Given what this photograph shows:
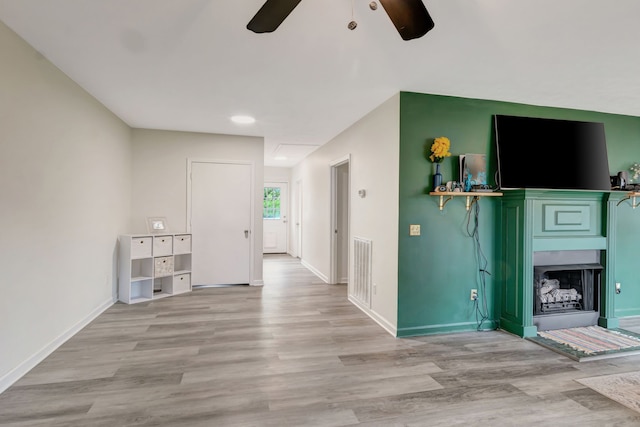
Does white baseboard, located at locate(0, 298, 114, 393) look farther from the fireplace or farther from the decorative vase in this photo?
the fireplace

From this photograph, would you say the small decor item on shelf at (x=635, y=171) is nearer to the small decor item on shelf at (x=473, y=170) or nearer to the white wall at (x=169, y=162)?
the small decor item on shelf at (x=473, y=170)

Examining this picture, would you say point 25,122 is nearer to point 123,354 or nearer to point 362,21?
point 123,354

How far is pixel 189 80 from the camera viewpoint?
9.99 feet

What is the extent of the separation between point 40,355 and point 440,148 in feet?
12.6

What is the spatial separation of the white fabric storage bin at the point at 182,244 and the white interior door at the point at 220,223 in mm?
176

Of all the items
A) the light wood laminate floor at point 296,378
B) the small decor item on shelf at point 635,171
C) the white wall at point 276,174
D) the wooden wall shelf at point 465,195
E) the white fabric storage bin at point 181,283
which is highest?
the white wall at point 276,174

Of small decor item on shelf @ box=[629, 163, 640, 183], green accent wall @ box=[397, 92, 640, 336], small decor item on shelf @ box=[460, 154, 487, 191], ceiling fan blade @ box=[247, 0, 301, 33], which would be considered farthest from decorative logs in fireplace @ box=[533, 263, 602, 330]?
ceiling fan blade @ box=[247, 0, 301, 33]

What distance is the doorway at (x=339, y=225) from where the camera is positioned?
18.4 feet

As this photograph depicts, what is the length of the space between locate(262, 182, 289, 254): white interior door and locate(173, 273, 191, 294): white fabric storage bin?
14.1ft

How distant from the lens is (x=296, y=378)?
2.47 m

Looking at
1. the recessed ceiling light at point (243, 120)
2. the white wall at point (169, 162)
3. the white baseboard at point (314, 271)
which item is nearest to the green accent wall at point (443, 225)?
the recessed ceiling light at point (243, 120)

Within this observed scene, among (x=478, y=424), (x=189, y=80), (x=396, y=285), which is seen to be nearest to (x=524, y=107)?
(x=396, y=285)

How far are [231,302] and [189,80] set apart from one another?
9.04ft

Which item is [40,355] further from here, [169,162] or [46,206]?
[169,162]
